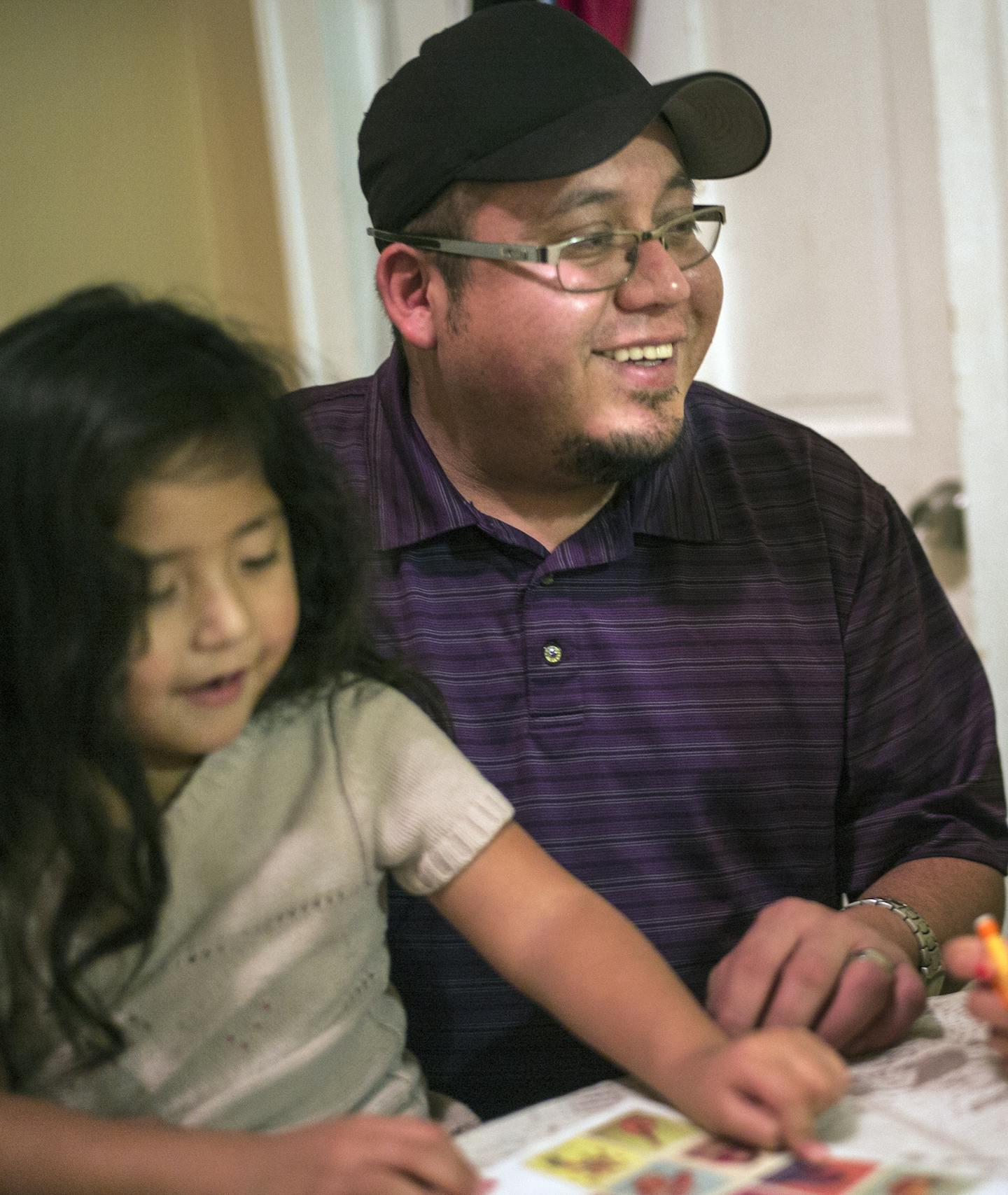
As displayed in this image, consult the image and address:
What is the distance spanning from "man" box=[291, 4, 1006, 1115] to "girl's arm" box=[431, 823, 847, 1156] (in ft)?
1.00

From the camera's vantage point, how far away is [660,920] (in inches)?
49.7

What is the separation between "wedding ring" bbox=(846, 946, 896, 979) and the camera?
937mm

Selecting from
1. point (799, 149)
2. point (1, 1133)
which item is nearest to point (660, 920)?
point (1, 1133)

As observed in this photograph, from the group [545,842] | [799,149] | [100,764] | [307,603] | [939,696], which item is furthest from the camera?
[799,149]

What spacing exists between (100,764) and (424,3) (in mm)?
2254

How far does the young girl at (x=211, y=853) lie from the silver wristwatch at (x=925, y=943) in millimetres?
337

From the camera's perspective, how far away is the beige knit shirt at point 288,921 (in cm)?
89

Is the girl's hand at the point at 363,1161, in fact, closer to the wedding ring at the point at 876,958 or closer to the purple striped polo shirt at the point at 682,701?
the wedding ring at the point at 876,958

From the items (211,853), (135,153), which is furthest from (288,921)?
(135,153)

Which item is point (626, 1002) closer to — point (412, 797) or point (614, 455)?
point (412, 797)

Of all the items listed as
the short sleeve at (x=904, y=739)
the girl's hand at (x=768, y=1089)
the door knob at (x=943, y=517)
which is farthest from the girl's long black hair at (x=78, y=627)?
the door knob at (x=943, y=517)

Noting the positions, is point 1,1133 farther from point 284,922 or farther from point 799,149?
point 799,149

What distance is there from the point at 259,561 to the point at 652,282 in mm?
565

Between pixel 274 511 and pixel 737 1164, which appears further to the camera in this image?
pixel 274 511
